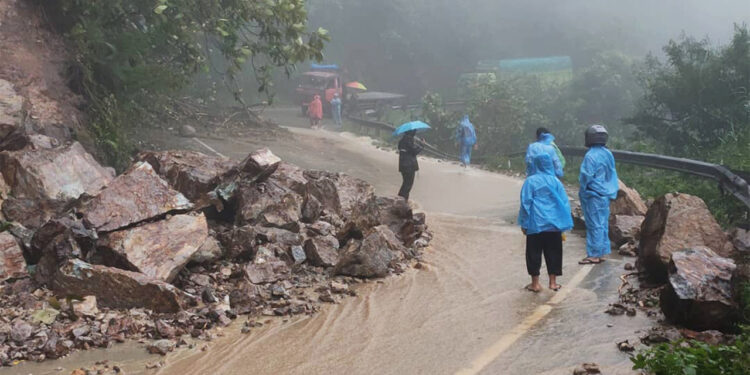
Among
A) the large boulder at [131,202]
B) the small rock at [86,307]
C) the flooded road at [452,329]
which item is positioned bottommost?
the flooded road at [452,329]

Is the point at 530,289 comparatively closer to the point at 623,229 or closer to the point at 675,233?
the point at 675,233

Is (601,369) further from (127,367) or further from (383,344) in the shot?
(127,367)

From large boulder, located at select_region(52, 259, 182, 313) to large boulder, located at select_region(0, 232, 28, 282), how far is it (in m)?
0.91

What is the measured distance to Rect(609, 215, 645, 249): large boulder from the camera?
924 centimetres

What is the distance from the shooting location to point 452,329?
6.25m

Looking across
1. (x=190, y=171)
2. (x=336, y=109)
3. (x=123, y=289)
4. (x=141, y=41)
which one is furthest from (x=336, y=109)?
(x=123, y=289)

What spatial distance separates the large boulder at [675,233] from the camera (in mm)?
7047

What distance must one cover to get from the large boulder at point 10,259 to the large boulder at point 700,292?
5851 millimetres

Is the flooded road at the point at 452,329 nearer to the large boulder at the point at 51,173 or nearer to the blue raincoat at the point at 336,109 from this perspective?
the large boulder at the point at 51,173

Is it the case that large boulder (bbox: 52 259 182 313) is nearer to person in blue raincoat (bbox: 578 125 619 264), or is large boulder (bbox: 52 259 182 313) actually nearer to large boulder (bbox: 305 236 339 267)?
large boulder (bbox: 305 236 339 267)

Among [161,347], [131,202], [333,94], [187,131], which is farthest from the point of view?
[333,94]

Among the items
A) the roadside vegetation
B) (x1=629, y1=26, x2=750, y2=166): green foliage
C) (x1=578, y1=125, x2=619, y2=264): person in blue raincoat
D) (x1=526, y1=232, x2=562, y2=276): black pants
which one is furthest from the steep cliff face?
(x1=629, y1=26, x2=750, y2=166): green foliage

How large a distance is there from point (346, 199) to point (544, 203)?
13.0 ft

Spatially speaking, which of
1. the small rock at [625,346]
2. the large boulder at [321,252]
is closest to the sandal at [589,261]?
the large boulder at [321,252]
